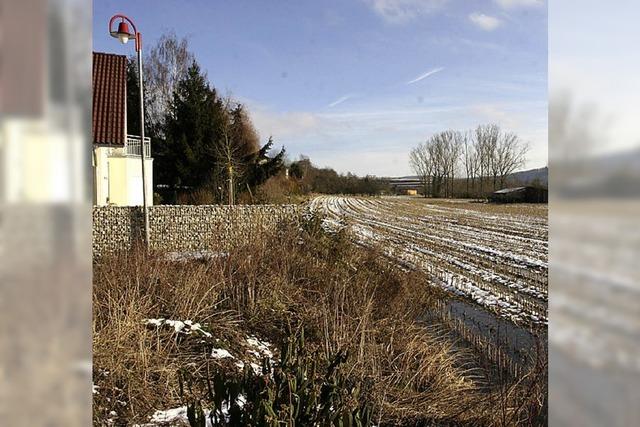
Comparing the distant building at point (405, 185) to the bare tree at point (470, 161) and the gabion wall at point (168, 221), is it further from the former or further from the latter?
the gabion wall at point (168, 221)

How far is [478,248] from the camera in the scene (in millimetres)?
9609

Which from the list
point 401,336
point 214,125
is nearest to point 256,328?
point 401,336

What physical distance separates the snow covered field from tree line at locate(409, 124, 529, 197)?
0.95 m

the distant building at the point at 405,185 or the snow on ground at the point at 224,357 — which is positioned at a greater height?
the distant building at the point at 405,185

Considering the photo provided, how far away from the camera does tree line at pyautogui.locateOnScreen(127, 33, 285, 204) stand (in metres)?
13.4

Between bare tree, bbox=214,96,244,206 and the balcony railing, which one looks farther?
bare tree, bbox=214,96,244,206

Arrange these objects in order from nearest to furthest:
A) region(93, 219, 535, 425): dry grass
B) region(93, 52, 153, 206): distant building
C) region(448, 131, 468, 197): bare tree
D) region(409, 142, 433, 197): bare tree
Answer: region(93, 219, 535, 425): dry grass
region(93, 52, 153, 206): distant building
region(448, 131, 468, 197): bare tree
region(409, 142, 433, 197): bare tree

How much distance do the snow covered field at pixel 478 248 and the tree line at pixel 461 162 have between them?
953 millimetres

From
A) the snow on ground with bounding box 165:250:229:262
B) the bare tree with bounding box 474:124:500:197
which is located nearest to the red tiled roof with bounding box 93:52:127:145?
the snow on ground with bounding box 165:250:229:262

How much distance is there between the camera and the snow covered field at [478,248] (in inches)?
223

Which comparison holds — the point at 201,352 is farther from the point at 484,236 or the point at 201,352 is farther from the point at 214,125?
the point at 214,125

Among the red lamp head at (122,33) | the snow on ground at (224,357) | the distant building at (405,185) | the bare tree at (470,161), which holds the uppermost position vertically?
the red lamp head at (122,33)
